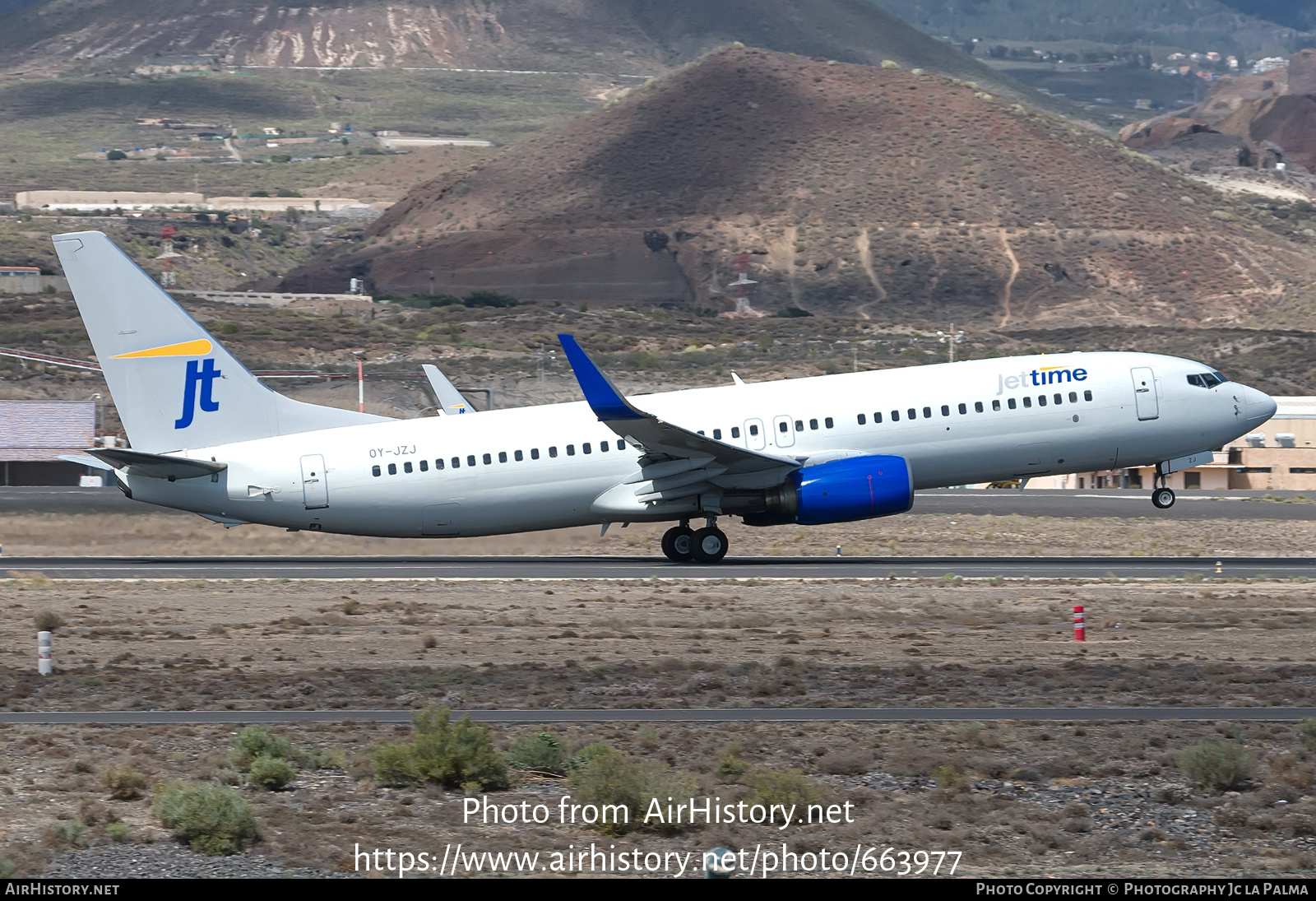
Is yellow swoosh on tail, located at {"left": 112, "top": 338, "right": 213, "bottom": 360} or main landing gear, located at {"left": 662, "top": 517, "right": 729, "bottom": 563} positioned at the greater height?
yellow swoosh on tail, located at {"left": 112, "top": 338, "right": 213, "bottom": 360}

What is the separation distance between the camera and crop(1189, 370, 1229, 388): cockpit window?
123 ft

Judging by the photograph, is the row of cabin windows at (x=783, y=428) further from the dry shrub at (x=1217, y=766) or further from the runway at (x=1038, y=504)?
the dry shrub at (x=1217, y=766)

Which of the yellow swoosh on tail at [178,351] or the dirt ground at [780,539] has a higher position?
the yellow swoosh on tail at [178,351]

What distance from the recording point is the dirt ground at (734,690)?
14.5m

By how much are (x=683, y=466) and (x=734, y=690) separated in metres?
14.1

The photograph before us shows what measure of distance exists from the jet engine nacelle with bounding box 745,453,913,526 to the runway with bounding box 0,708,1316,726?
14476mm

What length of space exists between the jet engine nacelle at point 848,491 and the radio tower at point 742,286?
9891 centimetres

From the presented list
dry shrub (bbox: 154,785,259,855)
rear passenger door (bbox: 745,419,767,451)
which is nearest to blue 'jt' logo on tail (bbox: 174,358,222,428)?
rear passenger door (bbox: 745,419,767,451)

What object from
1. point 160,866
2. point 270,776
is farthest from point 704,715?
point 160,866

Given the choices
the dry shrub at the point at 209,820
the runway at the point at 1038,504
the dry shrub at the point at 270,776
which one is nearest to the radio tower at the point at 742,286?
the runway at the point at 1038,504

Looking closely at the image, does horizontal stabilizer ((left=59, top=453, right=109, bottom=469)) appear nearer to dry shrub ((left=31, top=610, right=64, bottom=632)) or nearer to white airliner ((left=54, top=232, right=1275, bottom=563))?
white airliner ((left=54, top=232, right=1275, bottom=563))

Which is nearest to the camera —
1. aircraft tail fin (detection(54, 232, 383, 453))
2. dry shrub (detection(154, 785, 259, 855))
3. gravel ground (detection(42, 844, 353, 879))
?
gravel ground (detection(42, 844, 353, 879))

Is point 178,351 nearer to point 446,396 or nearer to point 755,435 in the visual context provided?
point 446,396

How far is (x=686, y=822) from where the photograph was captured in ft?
48.4
